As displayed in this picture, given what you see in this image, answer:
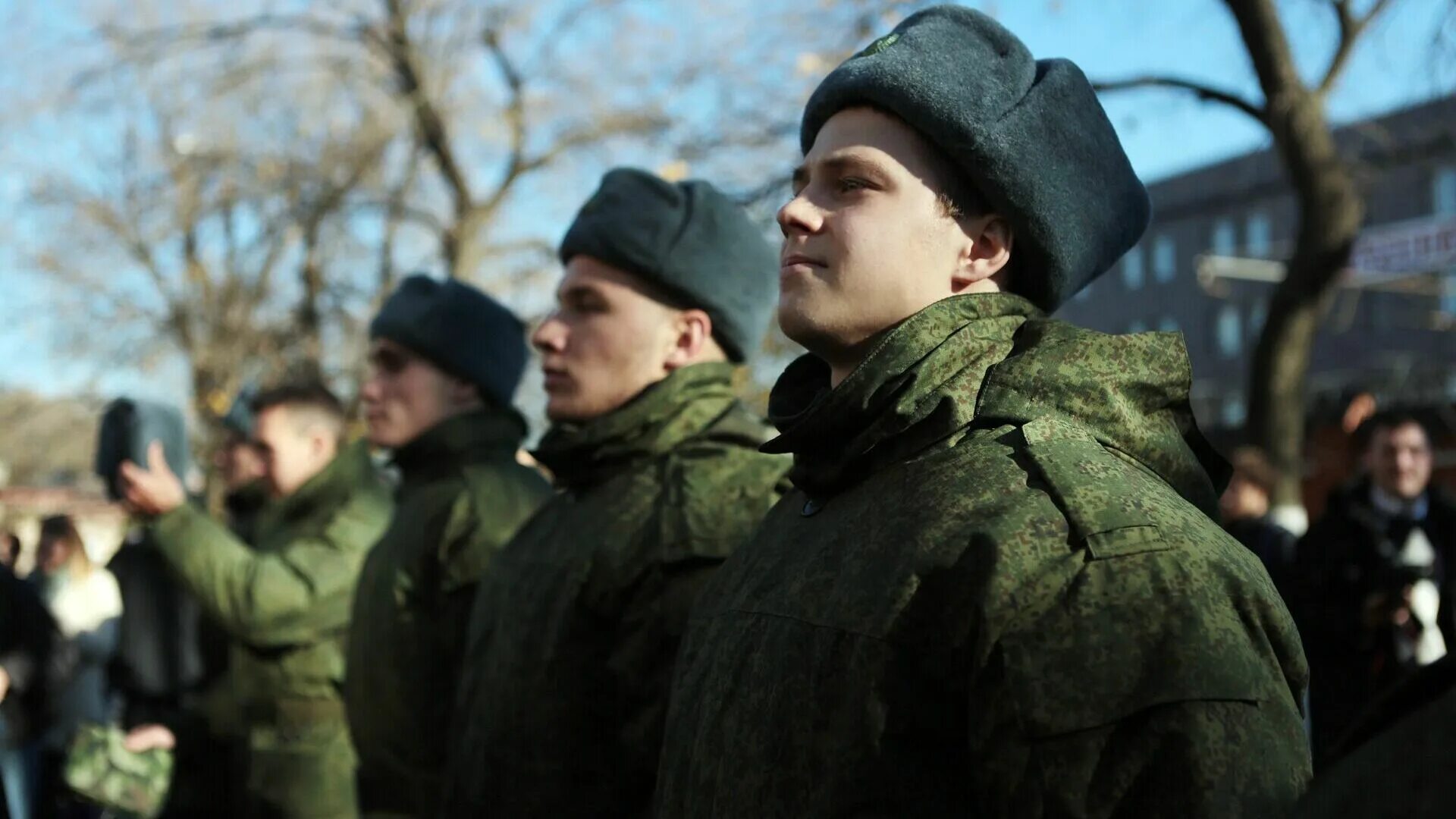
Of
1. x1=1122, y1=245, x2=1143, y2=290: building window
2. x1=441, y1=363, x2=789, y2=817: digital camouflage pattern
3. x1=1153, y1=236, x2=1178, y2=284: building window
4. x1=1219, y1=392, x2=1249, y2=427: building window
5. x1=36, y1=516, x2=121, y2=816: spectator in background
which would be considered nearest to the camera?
x1=441, y1=363, x2=789, y2=817: digital camouflage pattern

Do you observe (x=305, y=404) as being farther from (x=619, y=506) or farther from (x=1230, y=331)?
(x=1230, y=331)

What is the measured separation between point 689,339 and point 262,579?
2155mm

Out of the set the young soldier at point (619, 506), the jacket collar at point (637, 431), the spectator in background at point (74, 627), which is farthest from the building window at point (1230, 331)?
the jacket collar at point (637, 431)

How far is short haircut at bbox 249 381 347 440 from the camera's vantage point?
625 cm

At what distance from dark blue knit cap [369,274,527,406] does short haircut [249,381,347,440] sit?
1264mm

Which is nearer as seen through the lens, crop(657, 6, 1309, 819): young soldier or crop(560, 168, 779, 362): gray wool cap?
crop(657, 6, 1309, 819): young soldier

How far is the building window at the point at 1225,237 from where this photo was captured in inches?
1826

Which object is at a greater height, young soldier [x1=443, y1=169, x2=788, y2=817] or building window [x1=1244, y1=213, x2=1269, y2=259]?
young soldier [x1=443, y1=169, x2=788, y2=817]

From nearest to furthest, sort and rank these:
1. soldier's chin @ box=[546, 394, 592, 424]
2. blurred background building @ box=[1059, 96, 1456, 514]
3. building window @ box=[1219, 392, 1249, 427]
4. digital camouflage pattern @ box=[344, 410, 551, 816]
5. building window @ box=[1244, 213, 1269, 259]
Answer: soldier's chin @ box=[546, 394, 592, 424], digital camouflage pattern @ box=[344, 410, 551, 816], blurred background building @ box=[1059, 96, 1456, 514], building window @ box=[1244, 213, 1269, 259], building window @ box=[1219, 392, 1249, 427]

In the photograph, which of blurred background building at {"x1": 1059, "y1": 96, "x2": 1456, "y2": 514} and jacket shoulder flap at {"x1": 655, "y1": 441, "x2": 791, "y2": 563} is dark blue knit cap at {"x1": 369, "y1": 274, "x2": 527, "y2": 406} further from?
blurred background building at {"x1": 1059, "y1": 96, "x2": 1456, "y2": 514}

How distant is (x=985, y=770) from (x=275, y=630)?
3972mm

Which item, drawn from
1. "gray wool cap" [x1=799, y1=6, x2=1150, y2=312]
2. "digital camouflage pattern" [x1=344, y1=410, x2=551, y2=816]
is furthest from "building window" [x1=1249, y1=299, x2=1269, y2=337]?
"gray wool cap" [x1=799, y1=6, x2=1150, y2=312]

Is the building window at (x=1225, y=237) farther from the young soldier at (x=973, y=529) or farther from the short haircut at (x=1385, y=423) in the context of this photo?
the young soldier at (x=973, y=529)

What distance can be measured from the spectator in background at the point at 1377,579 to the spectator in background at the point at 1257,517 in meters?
0.21
